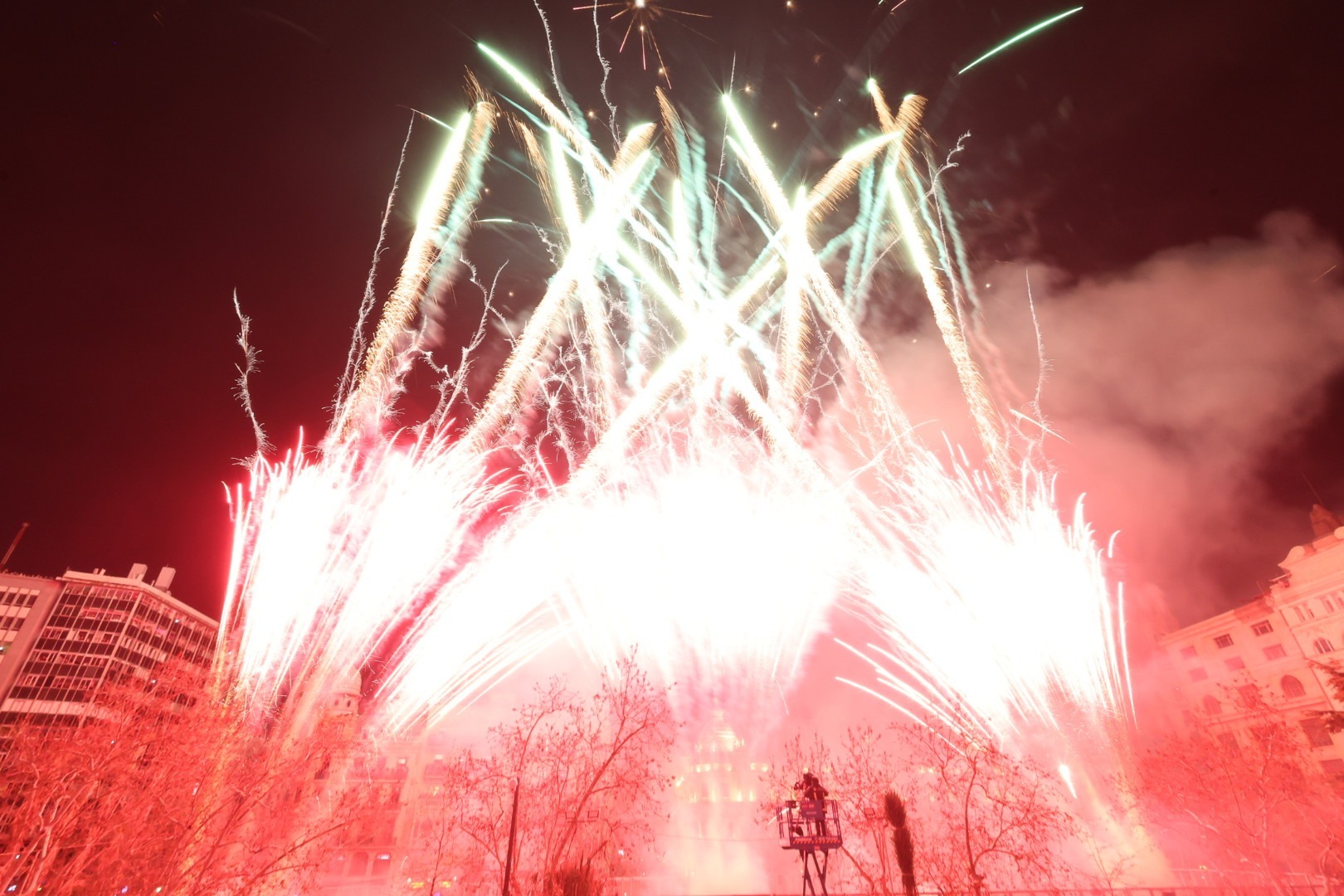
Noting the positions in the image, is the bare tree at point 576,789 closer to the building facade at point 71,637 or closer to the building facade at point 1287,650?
the building facade at point 1287,650

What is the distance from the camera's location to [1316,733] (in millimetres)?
33906

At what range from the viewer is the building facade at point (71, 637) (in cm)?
5841

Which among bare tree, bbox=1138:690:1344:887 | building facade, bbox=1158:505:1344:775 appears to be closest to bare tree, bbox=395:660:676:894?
bare tree, bbox=1138:690:1344:887

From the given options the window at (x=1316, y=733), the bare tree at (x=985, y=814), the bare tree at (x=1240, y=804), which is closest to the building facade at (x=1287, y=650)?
the window at (x=1316, y=733)

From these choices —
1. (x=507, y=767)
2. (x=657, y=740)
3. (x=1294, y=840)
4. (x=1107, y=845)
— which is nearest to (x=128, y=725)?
(x=507, y=767)

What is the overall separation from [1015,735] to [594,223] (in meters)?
23.0

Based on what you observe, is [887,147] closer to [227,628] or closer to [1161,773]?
[227,628]

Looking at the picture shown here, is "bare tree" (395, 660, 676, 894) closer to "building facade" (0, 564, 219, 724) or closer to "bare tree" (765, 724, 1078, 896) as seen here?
"bare tree" (765, 724, 1078, 896)

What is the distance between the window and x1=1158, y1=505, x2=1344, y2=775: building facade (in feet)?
0.14

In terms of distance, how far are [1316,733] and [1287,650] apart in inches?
209

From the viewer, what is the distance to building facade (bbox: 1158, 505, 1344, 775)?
3412 centimetres

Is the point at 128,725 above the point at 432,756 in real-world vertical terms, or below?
below

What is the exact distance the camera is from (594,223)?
693 inches

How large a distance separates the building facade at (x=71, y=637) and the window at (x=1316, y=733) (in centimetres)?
8909
